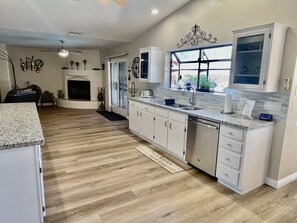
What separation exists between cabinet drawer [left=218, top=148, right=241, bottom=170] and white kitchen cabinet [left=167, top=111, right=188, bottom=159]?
0.72 metres

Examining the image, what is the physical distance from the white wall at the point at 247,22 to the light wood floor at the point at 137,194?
0.49 m

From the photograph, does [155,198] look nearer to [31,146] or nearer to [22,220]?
[22,220]

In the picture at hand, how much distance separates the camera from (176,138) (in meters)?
3.44

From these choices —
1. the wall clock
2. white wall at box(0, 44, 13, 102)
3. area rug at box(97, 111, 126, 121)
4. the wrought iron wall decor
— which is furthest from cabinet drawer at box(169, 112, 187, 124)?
the wrought iron wall decor

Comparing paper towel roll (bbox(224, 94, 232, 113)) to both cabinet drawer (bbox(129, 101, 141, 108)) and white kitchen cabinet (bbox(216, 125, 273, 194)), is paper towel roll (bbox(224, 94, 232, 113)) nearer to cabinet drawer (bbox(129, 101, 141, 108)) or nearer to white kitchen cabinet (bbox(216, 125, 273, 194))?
white kitchen cabinet (bbox(216, 125, 273, 194))

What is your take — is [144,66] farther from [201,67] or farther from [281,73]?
[281,73]

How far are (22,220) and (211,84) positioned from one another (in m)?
3.28

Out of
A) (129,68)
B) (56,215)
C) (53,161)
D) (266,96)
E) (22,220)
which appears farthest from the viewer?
(129,68)

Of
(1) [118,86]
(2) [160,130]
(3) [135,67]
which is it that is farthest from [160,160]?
(1) [118,86]

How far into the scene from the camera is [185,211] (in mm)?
2182

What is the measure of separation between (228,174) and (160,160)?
1.19 metres

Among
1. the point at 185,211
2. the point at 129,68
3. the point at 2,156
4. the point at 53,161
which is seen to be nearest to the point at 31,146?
the point at 2,156

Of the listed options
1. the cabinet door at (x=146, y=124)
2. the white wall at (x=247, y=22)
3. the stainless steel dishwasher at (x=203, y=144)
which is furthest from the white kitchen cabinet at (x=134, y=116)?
the stainless steel dishwasher at (x=203, y=144)

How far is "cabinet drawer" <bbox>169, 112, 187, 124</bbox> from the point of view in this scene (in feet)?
10.6
